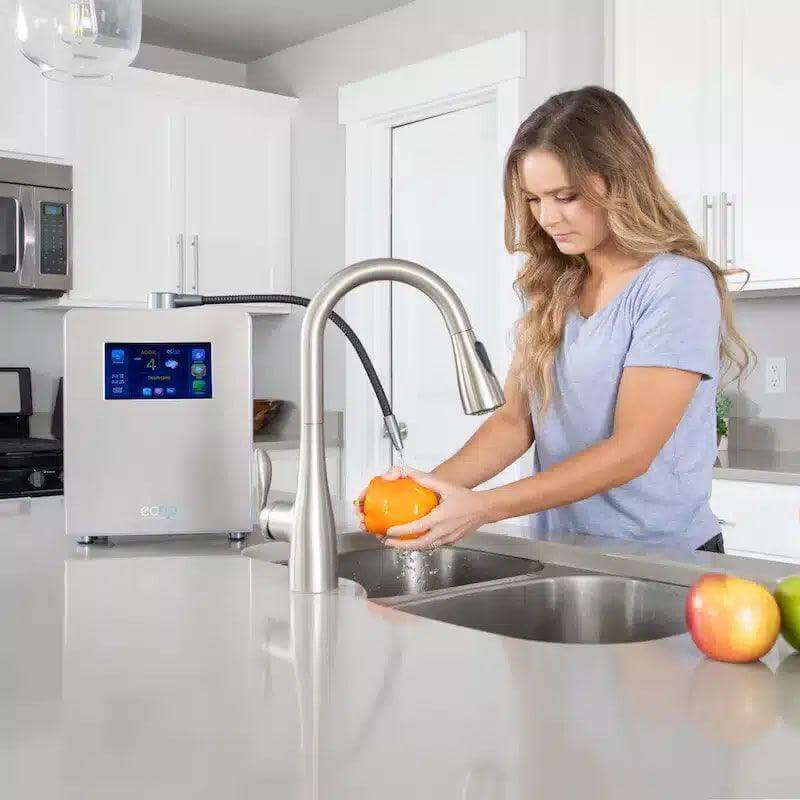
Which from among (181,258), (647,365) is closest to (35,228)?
(181,258)

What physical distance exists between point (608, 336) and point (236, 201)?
9.93 feet

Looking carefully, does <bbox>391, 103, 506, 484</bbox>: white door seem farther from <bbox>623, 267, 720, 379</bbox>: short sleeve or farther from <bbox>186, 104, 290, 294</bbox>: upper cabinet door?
<bbox>623, 267, 720, 379</bbox>: short sleeve

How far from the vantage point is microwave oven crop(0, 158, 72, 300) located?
3.83 meters

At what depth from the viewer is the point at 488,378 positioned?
1.18 metres

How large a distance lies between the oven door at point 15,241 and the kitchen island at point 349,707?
2727 millimetres

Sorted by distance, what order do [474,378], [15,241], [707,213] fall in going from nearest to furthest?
[474,378] < [707,213] < [15,241]

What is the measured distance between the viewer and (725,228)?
2.99 metres

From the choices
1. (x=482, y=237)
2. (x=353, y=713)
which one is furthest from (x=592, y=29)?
Answer: (x=353, y=713)

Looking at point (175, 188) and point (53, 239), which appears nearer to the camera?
point (53, 239)

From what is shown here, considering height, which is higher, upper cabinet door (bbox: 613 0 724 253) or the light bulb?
upper cabinet door (bbox: 613 0 724 253)

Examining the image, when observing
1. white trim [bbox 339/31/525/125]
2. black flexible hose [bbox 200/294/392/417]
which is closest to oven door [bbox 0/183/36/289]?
white trim [bbox 339/31/525/125]

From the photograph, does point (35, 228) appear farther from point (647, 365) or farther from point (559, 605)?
point (559, 605)

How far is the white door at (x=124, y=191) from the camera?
4055 mm

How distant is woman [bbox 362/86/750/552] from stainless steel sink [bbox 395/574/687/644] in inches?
4.5
